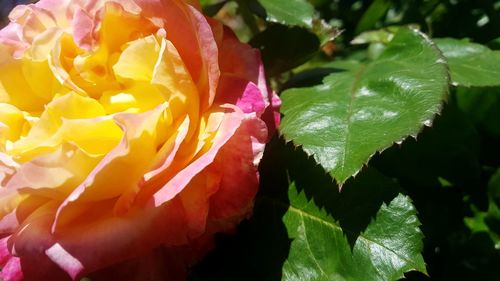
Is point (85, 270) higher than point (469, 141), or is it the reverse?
point (85, 270)

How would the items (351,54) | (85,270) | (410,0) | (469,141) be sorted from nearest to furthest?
(85,270) < (469,141) < (410,0) < (351,54)

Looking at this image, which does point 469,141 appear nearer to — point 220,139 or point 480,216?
point 480,216

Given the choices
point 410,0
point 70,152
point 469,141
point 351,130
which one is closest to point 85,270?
point 70,152

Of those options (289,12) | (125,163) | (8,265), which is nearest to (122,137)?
(125,163)

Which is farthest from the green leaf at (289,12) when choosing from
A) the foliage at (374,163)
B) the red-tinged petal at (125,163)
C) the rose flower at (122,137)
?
the red-tinged petal at (125,163)

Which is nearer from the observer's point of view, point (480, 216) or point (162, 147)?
point (162, 147)
